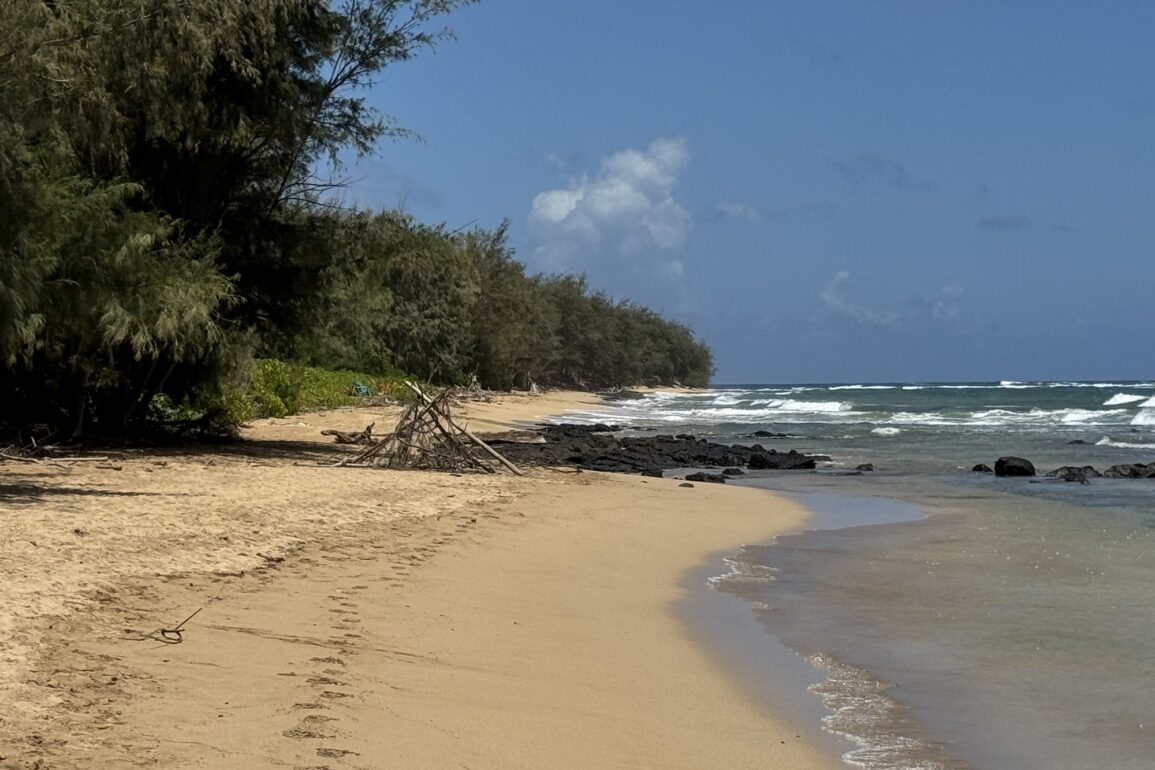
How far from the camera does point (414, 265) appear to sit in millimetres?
20766

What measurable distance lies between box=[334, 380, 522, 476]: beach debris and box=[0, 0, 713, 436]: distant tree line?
2.83 metres

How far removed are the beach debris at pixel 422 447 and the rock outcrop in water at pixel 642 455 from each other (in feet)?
12.2

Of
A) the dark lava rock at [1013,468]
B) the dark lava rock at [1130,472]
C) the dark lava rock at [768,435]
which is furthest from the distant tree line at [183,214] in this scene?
the dark lava rock at [768,435]

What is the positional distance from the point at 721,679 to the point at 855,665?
3.25 feet

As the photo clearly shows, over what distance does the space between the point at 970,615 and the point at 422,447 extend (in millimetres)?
10183

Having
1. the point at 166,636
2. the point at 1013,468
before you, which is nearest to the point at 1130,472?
the point at 1013,468

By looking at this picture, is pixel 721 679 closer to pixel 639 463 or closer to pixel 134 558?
pixel 134 558

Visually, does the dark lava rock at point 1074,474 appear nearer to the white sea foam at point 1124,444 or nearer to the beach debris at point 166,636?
the white sea foam at point 1124,444

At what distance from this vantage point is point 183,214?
18.5 meters

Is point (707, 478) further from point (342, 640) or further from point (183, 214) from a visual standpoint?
point (342, 640)

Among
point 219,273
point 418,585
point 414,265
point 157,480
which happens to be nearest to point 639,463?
point 414,265

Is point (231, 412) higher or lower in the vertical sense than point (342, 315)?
lower

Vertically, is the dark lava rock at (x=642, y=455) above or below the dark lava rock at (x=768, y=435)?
below

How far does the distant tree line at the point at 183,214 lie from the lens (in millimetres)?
13023
